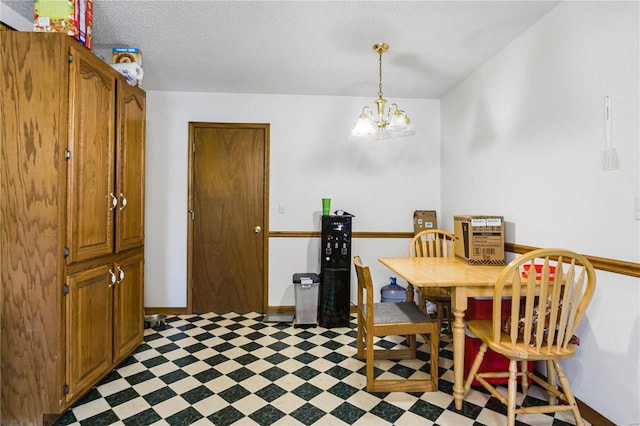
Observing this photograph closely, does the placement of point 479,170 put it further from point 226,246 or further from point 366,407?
point 226,246

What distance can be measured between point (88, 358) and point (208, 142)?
2311 millimetres

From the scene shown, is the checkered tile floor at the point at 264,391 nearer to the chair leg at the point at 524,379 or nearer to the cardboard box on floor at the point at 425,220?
the chair leg at the point at 524,379

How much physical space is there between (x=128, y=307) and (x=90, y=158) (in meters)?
1.12

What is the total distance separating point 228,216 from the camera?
3592 millimetres

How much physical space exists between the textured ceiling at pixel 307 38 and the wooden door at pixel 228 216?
0.58m

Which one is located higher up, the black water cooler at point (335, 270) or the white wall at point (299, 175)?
the white wall at point (299, 175)

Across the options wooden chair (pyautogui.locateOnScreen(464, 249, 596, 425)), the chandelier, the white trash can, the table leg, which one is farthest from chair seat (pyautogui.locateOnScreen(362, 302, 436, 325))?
the chandelier

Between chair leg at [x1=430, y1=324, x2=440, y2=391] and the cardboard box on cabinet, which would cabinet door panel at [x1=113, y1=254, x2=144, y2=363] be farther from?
chair leg at [x1=430, y1=324, x2=440, y2=391]

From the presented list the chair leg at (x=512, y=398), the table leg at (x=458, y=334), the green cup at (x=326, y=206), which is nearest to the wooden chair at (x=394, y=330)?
the table leg at (x=458, y=334)

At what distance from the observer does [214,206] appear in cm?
358

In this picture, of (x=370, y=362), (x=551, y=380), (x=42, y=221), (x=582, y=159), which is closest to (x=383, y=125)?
(x=582, y=159)

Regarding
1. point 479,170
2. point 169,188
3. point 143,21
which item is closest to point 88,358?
point 169,188

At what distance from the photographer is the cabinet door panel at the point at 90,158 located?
5.90 ft

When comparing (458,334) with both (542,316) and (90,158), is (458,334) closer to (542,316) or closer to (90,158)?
(542,316)
